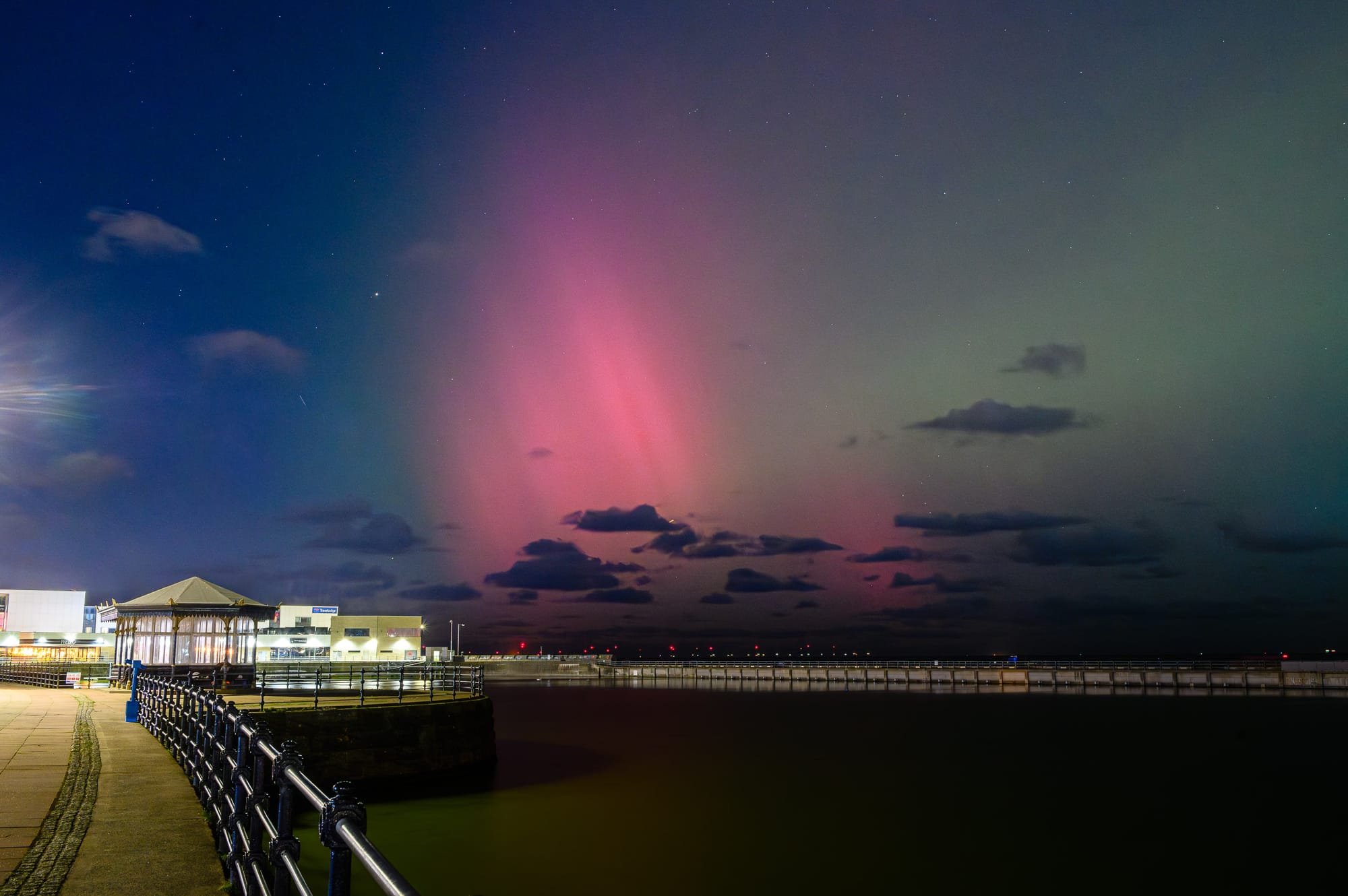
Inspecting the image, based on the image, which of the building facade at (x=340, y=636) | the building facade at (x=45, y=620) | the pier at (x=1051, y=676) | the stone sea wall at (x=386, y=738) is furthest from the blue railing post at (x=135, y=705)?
the pier at (x=1051, y=676)

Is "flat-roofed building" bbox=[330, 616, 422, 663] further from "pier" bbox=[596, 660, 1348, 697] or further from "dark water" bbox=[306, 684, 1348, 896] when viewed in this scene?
"dark water" bbox=[306, 684, 1348, 896]

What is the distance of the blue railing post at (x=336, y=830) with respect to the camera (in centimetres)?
340

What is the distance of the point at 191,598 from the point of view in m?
45.9

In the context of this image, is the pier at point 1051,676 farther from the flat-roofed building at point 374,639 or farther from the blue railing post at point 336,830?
the blue railing post at point 336,830

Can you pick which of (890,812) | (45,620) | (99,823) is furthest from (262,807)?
(45,620)

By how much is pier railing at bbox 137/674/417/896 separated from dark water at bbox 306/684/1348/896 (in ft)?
44.1

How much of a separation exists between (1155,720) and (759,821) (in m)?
49.2

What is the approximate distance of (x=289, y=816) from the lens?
15.5 ft

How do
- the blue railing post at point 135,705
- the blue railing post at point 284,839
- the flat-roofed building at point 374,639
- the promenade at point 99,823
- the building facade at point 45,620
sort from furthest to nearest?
1. the flat-roofed building at point 374,639
2. the building facade at point 45,620
3. the blue railing post at point 135,705
4. the promenade at point 99,823
5. the blue railing post at point 284,839

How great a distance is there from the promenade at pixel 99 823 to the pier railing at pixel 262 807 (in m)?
0.29

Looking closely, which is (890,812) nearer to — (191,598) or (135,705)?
(135,705)

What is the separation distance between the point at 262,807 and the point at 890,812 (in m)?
31.8

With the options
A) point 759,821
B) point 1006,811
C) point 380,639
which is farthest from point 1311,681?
point 380,639

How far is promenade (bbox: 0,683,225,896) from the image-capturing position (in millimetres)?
7406
